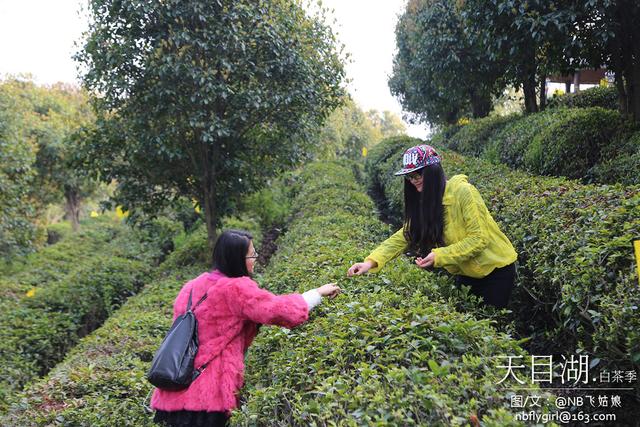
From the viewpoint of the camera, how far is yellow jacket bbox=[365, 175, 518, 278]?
3268 mm

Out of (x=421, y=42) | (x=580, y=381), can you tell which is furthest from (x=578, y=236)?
(x=421, y=42)

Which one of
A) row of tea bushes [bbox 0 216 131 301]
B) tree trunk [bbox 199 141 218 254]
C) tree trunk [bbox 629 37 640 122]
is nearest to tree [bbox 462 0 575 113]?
tree trunk [bbox 629 37 640 122]

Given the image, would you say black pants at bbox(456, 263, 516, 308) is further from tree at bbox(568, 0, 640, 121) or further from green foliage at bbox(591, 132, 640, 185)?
tree at bbox(568, 0, 640, 121)

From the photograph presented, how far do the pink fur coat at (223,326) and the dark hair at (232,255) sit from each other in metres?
0.05

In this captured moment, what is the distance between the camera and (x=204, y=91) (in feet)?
25.9

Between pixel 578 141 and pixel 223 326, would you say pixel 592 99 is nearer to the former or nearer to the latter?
pixel 578 141

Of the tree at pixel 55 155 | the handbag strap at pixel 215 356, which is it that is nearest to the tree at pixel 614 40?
the handbag strap at pixel 215 356

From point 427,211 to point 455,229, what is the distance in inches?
8.8

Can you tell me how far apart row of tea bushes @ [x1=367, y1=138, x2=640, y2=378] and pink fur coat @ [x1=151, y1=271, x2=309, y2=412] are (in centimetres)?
166

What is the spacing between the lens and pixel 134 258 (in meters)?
13.7

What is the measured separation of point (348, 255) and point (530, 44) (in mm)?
4857

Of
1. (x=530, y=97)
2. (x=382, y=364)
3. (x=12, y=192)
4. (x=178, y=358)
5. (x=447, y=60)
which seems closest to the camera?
(x=382, y=364)

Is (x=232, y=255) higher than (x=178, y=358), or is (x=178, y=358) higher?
(x=232, y=255)

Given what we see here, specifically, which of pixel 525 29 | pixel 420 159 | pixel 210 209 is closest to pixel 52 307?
pixel 210 209
